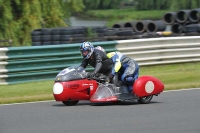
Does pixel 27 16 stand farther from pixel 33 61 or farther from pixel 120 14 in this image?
pixel 120 14

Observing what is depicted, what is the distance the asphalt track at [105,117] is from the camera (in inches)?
306

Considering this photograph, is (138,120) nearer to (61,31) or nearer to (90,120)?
(90,120)

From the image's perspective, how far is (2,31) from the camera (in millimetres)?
19406

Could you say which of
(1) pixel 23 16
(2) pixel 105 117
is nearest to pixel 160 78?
(2) pixel 105 117

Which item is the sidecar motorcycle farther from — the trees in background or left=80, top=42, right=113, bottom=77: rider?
the trees in background

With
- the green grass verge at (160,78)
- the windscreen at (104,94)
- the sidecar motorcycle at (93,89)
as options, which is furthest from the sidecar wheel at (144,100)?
the green grass verge at (160,78)

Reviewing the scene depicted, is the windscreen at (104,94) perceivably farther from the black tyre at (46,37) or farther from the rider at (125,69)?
the black tyre at (46,37)

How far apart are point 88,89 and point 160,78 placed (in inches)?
187

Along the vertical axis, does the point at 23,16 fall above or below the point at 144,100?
above

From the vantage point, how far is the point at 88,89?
10.3 meters

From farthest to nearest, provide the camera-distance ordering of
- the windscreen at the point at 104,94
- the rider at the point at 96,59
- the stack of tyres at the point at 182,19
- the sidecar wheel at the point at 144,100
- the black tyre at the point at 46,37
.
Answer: the stack of tyres at the point at 182,19 < the black tyre at the point at 46,37 < the sidecar wheel at the point at 144,100 < the rider at the point at 96,59 < the windscreen at the point at 104,94

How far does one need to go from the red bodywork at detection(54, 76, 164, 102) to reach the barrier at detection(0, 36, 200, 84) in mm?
3993

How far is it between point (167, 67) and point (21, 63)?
474 cm

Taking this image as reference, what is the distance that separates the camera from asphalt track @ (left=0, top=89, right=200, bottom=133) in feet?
25.5
